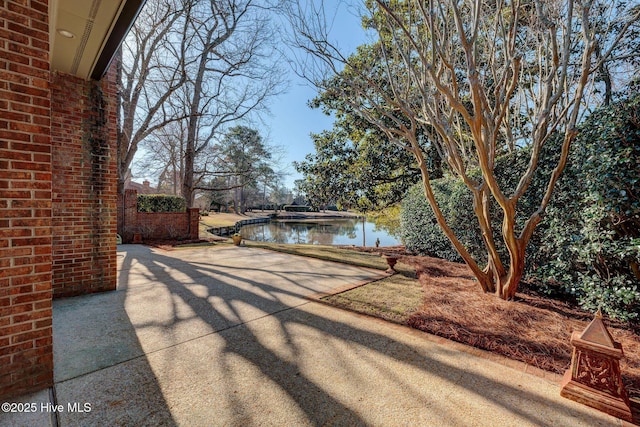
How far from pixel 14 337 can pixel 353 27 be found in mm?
6923

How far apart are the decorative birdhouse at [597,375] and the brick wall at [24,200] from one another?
158 inches

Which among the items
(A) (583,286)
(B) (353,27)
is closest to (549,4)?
(B) (353,27)

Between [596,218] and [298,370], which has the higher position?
[596,218]

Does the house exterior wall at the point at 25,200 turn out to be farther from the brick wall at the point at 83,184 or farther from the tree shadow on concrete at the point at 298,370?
the brick wall at the point at 83,184

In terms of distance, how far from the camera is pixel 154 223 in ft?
35.4

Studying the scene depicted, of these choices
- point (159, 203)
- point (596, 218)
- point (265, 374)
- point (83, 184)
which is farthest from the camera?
point (159, 203)

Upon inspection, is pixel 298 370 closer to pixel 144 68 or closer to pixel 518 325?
pixel 518 325

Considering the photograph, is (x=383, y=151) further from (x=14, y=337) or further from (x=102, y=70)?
(x=14, y=337)

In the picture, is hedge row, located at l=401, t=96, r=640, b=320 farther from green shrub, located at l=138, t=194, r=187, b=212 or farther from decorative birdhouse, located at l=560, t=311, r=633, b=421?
green shrub, located at l=138, t=194, r=187, b=212

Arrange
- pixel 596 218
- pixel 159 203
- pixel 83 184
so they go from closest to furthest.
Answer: pixel 596 218 < pixel 83 184 < pixel 159 203

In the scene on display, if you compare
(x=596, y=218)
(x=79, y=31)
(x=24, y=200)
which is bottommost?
(x=596, y=218)

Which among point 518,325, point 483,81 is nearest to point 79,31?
point 483,81

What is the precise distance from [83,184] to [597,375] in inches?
243

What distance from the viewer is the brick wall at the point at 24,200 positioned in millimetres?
1843
